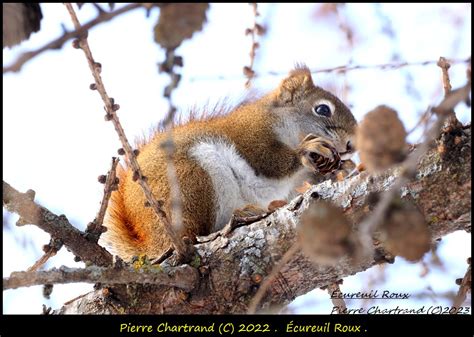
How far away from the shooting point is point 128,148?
1.61 metres

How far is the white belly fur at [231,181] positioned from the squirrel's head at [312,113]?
Answer: 41 cm

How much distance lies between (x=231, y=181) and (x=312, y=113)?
107 centimetres

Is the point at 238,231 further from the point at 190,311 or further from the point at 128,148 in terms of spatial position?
the point at 128,148

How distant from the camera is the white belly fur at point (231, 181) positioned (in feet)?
8.60

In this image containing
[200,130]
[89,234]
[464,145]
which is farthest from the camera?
[200,130]

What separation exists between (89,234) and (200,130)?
3.45 feet

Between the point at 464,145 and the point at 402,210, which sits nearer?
the point at 402,210

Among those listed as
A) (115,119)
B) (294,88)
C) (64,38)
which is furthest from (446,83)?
(294,88)

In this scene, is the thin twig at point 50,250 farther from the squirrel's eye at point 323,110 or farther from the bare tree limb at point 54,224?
the squirrel's eye at point 323,110

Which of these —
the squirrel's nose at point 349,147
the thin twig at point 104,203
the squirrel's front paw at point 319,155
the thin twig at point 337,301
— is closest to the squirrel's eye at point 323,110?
the squirrel's nose at point 349,147

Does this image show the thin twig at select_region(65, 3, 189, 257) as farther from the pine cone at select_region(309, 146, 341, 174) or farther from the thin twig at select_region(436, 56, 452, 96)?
the pine cone at select_region(309, 146, 341, 174)

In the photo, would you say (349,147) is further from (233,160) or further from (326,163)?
(233,160)

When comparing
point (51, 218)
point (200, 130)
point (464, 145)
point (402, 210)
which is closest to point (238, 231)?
point (51, 218)
